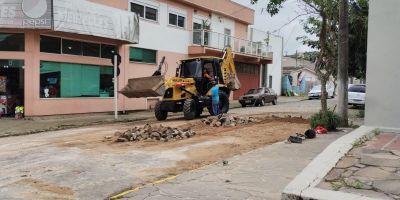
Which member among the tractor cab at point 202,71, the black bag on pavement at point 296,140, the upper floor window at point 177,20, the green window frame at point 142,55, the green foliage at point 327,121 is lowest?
the black bag on pavement at point 296,140

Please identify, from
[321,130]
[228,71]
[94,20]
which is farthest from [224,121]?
[94,20]

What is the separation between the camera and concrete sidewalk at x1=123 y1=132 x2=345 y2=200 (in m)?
6.79

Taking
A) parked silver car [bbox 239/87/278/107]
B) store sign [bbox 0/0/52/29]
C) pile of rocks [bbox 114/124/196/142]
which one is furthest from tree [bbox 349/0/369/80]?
store sign [bbox 0/0/52/29]

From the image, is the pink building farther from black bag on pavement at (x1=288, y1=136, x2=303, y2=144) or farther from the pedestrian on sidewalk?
black bag on pavement at (x1=288, y1=136, x2=303, y2=144)

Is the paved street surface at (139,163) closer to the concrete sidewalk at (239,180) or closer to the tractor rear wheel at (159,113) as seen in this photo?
the concrete sidewalk at (239,180)

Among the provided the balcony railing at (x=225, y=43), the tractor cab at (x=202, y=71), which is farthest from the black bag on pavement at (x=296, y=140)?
the balcony railing at (x=225, y=43)

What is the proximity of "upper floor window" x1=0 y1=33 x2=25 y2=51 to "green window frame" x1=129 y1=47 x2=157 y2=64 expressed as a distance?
276 inches

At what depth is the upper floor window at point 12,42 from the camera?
67.9 feet

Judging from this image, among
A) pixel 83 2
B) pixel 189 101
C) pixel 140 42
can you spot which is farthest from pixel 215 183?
pixel 140 42

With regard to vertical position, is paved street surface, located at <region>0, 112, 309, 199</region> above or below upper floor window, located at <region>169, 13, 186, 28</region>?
below

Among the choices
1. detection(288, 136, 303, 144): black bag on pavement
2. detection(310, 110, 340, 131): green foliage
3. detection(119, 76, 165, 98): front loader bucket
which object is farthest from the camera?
detection(119, 76, 165, 98): front loader bucket

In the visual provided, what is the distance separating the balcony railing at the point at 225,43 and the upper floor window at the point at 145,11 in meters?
4.38

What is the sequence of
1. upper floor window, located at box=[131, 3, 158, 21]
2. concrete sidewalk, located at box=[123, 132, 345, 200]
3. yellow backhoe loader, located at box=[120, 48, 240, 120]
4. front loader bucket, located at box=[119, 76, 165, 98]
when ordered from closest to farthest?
concrete sidewalk, located at box=[123, 132, 345, 200] → front loader bucket, located at box=[119, 76, 165, 98] → yellow backhoe loader, located at box=[120, 48, 240, 120] → upper floor window, located at box=[131, 3, 158, 21]

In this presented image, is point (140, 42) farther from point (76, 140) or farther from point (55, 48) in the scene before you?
point (76, 140)
